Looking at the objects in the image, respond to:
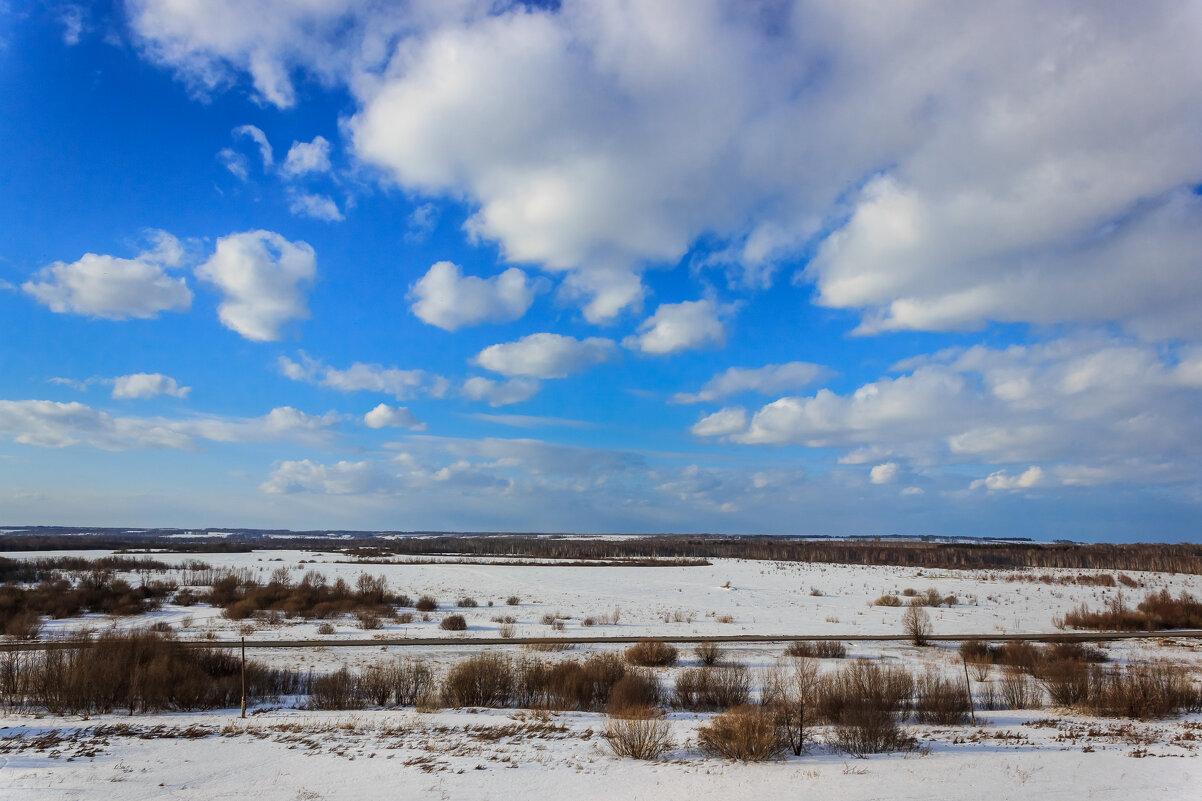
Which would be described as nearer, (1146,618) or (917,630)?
(917,630)

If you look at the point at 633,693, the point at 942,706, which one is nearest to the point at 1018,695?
the point at 942,706

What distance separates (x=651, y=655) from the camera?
891 inches

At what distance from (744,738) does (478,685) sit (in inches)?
339

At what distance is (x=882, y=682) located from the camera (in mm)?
16828

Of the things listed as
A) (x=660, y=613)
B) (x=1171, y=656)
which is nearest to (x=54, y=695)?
(x=660, y=613)

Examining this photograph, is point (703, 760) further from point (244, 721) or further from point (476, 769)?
point (244, 721)

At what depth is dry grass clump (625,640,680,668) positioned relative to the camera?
22.4 m

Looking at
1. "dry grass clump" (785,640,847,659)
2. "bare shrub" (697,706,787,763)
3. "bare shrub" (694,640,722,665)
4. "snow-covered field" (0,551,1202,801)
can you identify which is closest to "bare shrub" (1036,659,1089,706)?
"snow-covered field" (0,551,1202,801)

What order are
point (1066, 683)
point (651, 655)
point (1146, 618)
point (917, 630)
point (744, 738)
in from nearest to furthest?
1. point (744, 738)
2. point (1066, 683)
3. point (651, 655)
4. point (917, 630)
5. point (1146, 618)

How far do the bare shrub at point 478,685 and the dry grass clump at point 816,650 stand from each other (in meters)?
11.6

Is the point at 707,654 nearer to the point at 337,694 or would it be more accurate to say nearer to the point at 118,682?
the point at 337,694

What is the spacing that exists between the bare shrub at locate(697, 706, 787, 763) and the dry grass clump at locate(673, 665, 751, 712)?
189 inches

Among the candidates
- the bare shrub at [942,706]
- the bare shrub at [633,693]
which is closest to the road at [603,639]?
the bare shrub at [633,693]

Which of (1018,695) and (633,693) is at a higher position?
(633,693)
